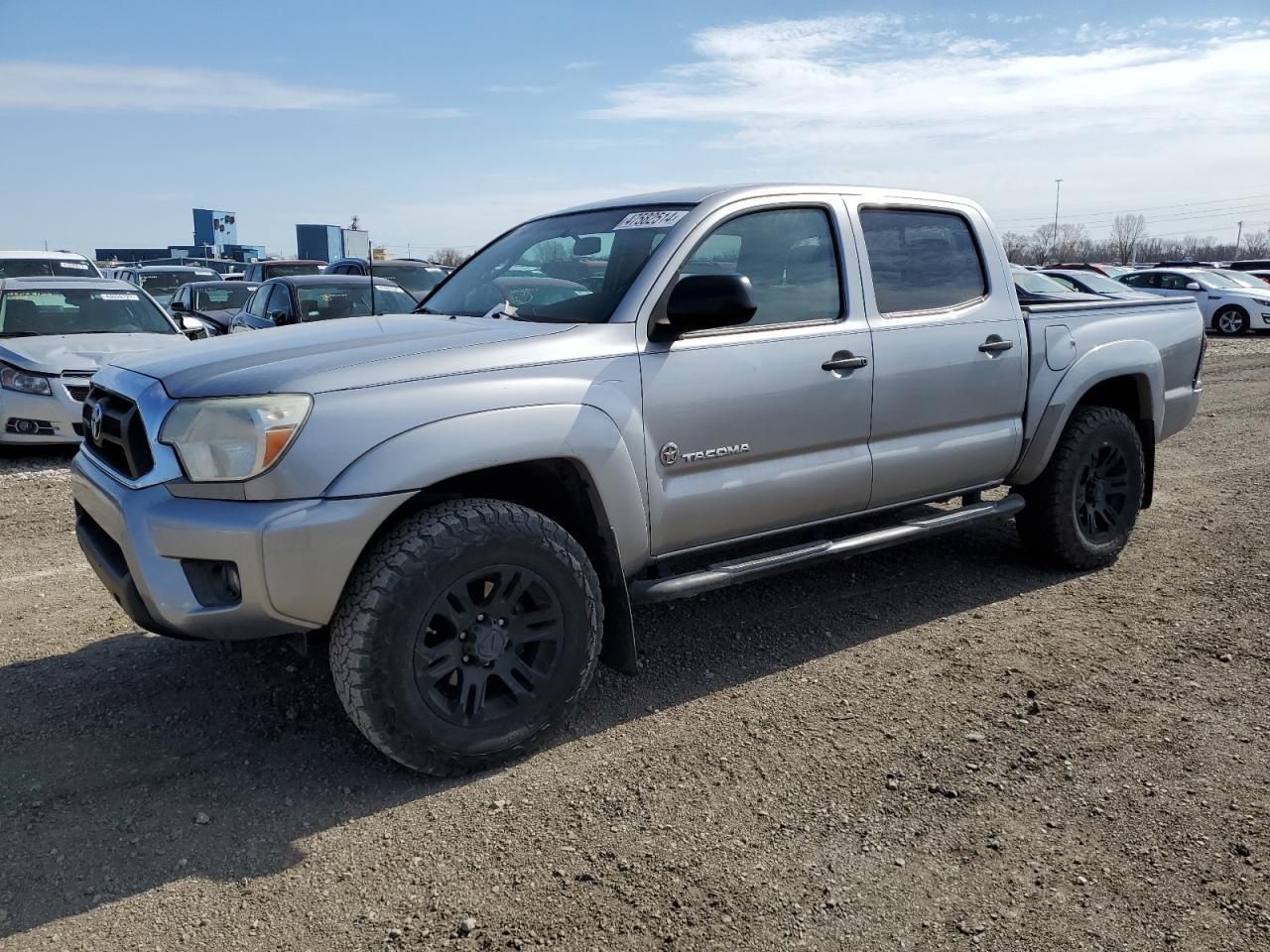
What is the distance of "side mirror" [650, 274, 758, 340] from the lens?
3.40m

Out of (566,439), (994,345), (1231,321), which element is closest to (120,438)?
(566,439)

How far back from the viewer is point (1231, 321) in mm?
21672

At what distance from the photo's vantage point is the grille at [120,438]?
10.5 feet

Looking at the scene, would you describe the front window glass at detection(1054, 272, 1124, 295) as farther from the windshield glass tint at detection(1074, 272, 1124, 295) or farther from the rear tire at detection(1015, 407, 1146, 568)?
the rear tire at detection(1015, 407, 1146, 568)

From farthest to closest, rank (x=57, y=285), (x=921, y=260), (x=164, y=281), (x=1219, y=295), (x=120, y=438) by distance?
(x=164, y=281) → (x=1219, y=295) → (x=57, y=285) → (x=921, y=260) → (x=120, y=438)

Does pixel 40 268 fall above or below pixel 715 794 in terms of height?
above

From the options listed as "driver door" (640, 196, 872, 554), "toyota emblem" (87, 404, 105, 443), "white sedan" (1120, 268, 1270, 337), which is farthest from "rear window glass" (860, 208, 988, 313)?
"white sedan" (1120, 268, 1270, 337)

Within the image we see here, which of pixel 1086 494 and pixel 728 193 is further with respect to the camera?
pixel 1086 494

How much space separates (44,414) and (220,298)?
9028mm

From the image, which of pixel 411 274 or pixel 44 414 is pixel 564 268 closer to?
pixel 44 414

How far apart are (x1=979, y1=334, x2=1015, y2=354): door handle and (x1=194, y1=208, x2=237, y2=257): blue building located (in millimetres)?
65759

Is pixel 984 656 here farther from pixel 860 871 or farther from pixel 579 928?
pixel 579 928

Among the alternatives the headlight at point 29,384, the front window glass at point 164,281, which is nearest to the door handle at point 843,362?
the headlight at point 29,384

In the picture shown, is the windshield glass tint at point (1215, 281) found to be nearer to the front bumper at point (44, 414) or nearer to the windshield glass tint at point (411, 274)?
the windshield glass tint at point (411, 274)
